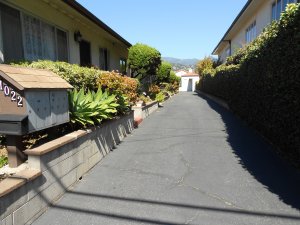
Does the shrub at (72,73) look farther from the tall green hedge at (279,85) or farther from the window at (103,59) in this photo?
the window at (103,59)

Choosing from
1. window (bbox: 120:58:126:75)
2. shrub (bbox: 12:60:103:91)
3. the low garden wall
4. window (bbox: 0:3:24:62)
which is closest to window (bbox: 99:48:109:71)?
window (bbox: 120:58:126:75)

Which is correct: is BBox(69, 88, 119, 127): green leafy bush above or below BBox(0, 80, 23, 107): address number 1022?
below

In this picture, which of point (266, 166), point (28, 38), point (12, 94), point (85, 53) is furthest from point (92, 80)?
point (85, 53)

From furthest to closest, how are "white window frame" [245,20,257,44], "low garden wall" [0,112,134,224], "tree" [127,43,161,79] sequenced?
A: "white window frame" [245,20,257,44], "tree" [127,43,161,79], "low garden wall" [0,112,134,224]

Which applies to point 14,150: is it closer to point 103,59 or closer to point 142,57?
point 103,59

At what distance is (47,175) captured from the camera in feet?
13.6

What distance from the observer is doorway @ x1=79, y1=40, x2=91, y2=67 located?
12.5m

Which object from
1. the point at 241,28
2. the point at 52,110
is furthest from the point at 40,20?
the point at 241,28

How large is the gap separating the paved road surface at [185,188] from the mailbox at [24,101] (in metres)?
1.17

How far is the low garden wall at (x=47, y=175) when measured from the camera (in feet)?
11.0

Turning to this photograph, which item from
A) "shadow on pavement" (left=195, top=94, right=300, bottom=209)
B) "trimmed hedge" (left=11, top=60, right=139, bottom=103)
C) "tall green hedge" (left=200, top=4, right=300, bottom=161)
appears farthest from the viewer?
"trimmed hedge" (left=11, top=60, right=139, bottom=103)

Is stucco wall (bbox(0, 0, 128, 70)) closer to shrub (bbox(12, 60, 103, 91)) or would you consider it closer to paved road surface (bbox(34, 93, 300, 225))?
shrub (bbox(12, 60, 103, 91))

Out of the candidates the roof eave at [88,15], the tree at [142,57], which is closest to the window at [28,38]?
the roof eave at [88,15]

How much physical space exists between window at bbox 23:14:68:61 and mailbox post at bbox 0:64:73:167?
167 inches
